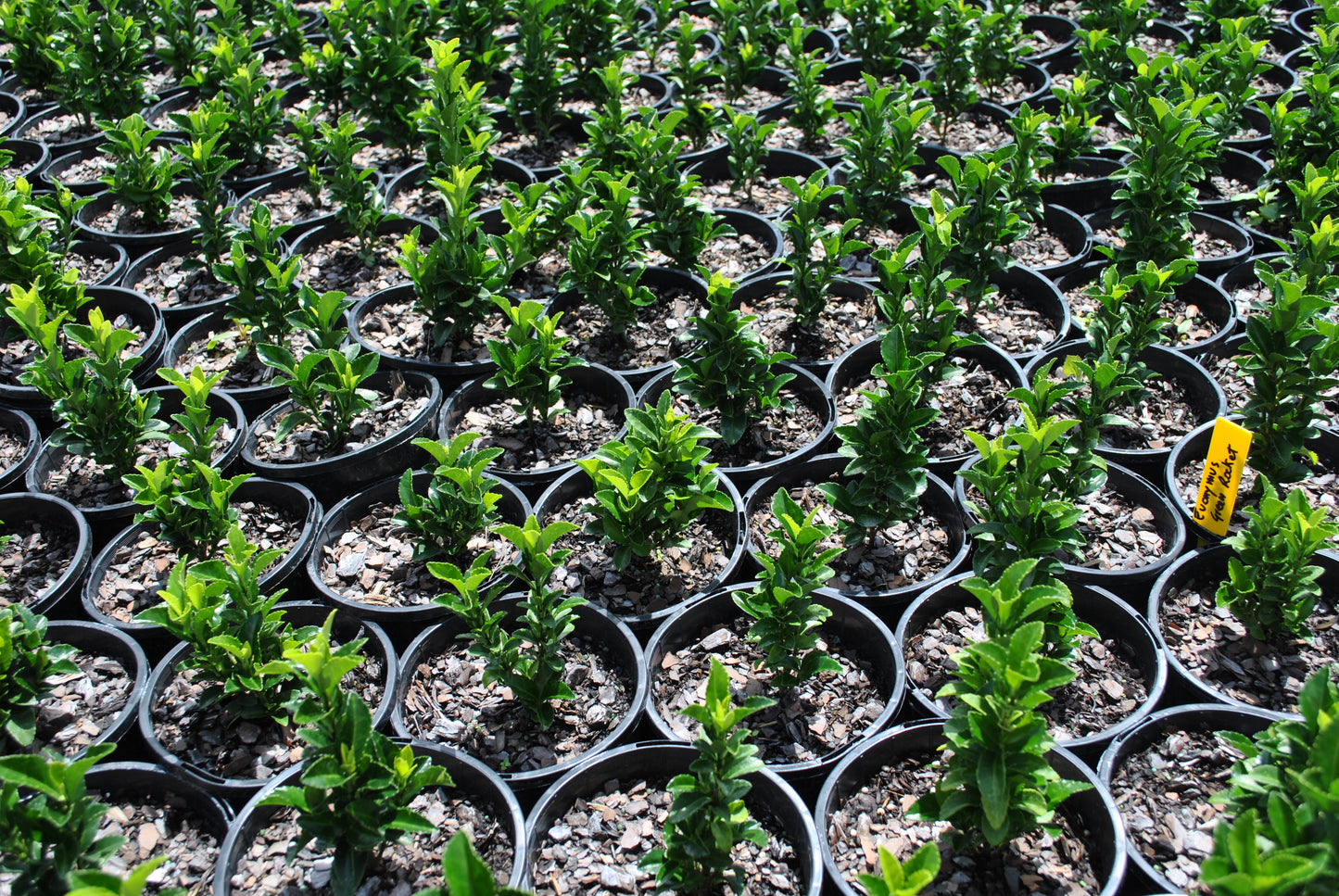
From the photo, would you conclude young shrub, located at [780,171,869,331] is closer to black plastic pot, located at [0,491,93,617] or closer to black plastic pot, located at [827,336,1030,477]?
black plastic pot, located at [827,336,1030,477]

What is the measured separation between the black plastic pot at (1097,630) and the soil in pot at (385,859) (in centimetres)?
130

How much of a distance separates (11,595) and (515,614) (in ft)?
6.08

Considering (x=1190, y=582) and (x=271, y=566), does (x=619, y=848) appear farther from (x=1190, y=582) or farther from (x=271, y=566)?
(x=1190, y=582)

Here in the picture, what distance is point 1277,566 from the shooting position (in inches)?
109

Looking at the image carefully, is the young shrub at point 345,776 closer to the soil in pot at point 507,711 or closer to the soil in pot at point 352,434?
the soil in pot at point 507,711

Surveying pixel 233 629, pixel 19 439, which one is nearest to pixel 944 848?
pixel 233 629

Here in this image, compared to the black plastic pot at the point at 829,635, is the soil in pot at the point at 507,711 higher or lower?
lower

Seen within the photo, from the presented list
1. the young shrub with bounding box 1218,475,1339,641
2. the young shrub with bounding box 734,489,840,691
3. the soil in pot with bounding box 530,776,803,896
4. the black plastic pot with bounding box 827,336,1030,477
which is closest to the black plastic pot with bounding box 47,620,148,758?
the soil in pot with bounding box 530,776,803,896

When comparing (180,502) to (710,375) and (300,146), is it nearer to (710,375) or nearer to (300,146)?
(710,375)

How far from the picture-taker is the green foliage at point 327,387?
139 inches

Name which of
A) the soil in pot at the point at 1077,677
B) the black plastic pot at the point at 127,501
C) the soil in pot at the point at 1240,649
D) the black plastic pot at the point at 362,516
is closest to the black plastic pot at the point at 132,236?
the black plastic pot at the point at 127,501

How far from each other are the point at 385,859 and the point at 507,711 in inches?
21.5

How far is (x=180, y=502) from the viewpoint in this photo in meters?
3.18

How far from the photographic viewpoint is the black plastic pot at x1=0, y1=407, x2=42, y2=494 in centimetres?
370
